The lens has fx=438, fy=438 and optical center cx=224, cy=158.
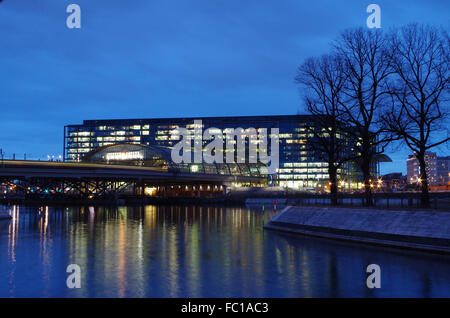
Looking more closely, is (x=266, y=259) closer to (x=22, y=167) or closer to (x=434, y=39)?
(x=434, y=39)

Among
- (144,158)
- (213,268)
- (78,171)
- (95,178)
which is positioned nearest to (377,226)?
(213,268)

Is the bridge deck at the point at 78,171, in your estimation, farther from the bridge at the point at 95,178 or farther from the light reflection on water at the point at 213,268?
the light reflection on water at the point at 213,268

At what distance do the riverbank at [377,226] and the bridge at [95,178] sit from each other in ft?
218

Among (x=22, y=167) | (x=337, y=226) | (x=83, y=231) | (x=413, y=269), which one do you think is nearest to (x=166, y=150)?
(x=22, y=167)

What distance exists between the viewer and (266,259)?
2453cm

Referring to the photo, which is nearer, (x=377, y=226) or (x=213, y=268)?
(x=213, y=268)

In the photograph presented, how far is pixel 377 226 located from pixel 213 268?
579 inches

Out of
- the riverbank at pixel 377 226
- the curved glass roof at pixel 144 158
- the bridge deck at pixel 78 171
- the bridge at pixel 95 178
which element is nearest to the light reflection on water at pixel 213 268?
the riverbank at pixel 377 226

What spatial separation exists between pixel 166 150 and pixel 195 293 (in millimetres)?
139452

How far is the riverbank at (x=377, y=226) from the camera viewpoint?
87.2ft

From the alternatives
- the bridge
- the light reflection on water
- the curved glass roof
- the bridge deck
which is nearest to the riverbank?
the light reflection on water

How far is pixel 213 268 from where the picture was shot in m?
21.6

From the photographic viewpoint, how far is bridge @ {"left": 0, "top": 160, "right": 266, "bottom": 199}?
9056 cm

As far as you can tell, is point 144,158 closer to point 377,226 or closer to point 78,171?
point 78,171
